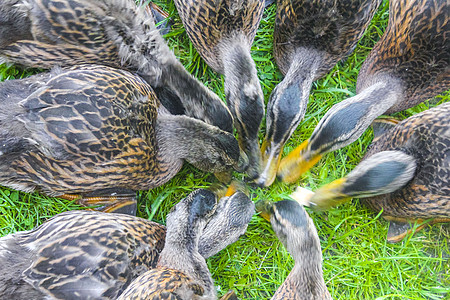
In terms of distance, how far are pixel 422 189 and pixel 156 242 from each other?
6.11ft

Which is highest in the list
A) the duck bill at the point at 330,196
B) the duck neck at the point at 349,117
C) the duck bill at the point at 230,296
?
A: the duck neck at the point at 349,117

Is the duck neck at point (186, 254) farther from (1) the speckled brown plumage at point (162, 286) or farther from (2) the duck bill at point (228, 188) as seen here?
(2) the duck bill at point (228, 188)

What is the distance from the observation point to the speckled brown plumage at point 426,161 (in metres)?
2.66

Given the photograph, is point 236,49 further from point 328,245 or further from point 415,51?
point 328,245

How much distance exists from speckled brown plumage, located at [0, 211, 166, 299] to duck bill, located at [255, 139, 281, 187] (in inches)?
40.0

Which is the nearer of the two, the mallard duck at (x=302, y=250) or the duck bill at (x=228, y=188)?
the mallard duck at (x=302, y=250)

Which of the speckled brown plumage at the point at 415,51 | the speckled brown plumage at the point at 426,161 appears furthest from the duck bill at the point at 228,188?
the speckled brown plumage at the point at 415,51

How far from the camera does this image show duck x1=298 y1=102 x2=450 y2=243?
2.60 m

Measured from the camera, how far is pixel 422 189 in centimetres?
273

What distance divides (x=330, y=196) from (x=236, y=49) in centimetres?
127

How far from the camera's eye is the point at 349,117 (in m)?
2.63

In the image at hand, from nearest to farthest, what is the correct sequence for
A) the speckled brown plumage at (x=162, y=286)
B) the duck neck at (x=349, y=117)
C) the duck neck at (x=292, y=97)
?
the speckled brown plumage at (x=162, y=286), the duck neck at (x=349, y=117), the duck neck at (x=292, y=97)

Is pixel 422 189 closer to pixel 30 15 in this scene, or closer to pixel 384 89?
pixel 384 89

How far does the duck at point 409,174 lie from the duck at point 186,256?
2.92ft
